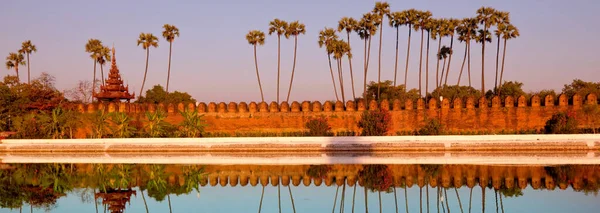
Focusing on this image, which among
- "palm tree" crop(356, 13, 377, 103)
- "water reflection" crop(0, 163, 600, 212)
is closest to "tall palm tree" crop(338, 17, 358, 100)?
"palm tree" crop(356, 13, 377, 103)

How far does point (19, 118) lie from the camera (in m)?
30.3

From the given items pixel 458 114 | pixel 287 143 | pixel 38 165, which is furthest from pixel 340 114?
pixel 38 165

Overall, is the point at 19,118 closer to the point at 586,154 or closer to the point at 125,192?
the point at 125,192

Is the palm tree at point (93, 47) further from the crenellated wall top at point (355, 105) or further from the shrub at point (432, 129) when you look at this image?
the shrub at point (432, 129)

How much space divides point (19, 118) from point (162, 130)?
6941mm

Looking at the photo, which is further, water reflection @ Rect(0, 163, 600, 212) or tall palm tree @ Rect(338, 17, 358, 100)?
tall palm tree @ Rect(338, 17, 358, 100)

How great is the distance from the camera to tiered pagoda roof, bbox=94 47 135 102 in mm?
35312

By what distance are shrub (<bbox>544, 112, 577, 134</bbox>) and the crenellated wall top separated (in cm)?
218

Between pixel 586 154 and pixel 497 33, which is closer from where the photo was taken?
pixel 586 154

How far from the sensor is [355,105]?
32688 mm

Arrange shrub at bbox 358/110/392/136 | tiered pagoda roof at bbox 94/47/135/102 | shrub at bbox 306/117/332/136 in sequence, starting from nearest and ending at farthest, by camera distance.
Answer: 1. shrub at bbox 358/110/392/136
2. shrub at bbox 306/117/332/136
3. tiered pagoda roof at bbox 94/47/135/102

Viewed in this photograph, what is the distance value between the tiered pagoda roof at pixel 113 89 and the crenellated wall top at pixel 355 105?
885 mm

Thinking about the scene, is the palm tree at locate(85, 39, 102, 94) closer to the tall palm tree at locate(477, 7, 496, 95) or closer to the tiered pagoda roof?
the tiered pagoda roof

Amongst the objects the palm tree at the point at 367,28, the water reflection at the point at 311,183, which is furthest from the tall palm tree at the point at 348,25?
the water reflection at the point at 311,183
